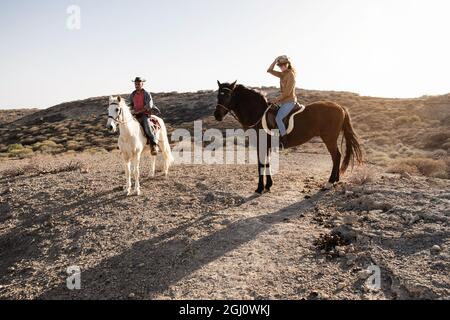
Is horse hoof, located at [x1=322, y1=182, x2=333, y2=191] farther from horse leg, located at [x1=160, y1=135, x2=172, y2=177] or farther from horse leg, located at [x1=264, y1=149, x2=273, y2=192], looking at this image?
horse leg, located at [x1=160, y1=135, x2=172, y2=177]

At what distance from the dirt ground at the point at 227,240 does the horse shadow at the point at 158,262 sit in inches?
0.8

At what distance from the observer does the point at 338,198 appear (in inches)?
Result: 381

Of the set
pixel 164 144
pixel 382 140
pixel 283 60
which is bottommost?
pixel 382 140

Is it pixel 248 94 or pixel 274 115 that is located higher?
pixel 248 94

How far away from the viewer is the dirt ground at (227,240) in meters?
6.16

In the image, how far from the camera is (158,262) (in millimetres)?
7117

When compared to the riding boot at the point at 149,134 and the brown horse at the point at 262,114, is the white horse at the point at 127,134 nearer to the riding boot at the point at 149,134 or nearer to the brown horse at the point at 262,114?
the riding boot at the point at 149,134

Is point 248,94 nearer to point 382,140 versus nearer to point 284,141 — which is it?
point 284,141

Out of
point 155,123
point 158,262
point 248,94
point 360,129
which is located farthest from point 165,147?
point 360,129

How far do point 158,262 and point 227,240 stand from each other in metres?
1.44

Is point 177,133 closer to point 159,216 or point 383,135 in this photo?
point 383,135
